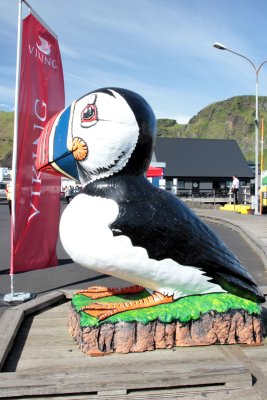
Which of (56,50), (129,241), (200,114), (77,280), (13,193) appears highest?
(200,114)

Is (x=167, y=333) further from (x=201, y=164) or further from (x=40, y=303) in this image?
(x=201, y=164)

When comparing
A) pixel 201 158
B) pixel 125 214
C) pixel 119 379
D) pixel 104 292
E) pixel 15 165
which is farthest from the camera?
pixel 201 158

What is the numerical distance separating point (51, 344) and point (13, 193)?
2387 mm

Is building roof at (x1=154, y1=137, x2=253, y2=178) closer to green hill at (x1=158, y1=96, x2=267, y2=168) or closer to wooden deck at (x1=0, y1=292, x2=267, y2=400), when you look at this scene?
wooden deck at (x1=0, y1=292, x2=267, y2=400)

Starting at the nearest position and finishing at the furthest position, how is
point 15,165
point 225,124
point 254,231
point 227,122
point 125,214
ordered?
point 125,214 → point 15,165 → point 254,231 → point 227,122 → point 225,124

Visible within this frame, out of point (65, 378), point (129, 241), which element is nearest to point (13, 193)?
point (129, 241)

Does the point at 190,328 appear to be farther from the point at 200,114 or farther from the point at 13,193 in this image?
the point at 200,114

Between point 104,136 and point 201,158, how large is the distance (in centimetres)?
3241

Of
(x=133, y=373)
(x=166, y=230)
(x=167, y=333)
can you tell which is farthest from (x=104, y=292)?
(x=133, y=373)

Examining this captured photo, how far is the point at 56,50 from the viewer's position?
5785 mm

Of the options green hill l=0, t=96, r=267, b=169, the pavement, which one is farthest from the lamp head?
green hill l=0, t=96, r=267, b=169

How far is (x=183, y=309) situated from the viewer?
2.94 meters

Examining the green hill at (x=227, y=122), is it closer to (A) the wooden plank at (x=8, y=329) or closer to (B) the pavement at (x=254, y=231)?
(B) the pavement at (x=254, y=231)

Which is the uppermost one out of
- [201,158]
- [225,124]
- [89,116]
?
[225,124]
